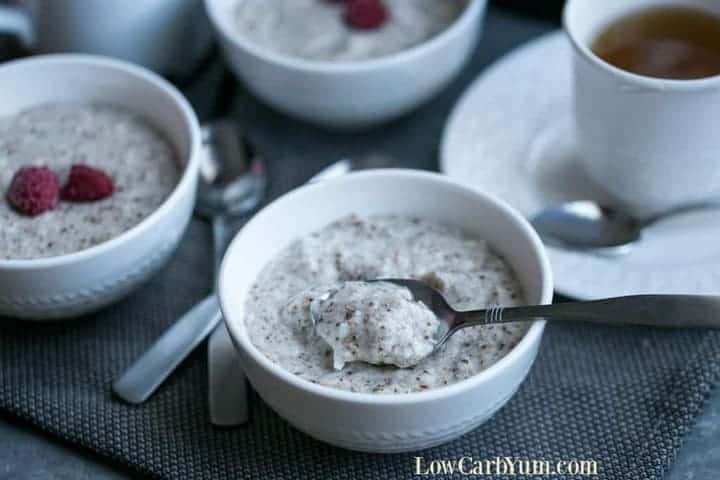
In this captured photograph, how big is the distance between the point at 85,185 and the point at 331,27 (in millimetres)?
600

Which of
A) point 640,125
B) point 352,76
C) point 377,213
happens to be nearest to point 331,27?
point 352,76

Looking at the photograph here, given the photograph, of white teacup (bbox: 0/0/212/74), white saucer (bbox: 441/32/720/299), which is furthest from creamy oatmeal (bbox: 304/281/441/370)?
white teacup (bbox: 0/0/212/74)

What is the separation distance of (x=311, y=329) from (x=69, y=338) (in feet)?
1.41

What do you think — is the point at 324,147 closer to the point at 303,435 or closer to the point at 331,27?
the point at 331,27

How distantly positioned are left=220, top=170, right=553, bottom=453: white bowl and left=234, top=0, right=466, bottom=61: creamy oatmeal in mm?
420

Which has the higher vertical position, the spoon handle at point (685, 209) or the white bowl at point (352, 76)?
the white bowl at point (352, 76)

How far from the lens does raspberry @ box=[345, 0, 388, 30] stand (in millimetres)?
1775

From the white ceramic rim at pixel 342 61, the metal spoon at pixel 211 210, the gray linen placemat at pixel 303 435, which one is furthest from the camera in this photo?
the white ceramic rim at pixel 342 61

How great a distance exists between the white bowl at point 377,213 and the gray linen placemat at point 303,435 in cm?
10

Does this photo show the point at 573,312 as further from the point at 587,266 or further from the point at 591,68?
the point at 591,68

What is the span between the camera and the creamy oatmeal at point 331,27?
1.76m

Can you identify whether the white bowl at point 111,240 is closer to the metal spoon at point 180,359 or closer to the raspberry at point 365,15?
the metal spoon at point 180,359

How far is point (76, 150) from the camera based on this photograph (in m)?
1.53

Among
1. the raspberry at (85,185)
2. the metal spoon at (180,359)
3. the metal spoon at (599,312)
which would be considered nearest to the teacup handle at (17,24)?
the raspberry at (85,185)
